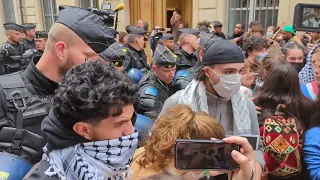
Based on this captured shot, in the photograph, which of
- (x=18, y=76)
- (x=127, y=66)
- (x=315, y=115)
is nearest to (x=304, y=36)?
(x=127, y=66)

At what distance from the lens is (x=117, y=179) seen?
122cm

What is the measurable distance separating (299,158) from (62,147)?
1.49 meters

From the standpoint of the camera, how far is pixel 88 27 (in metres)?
1.69

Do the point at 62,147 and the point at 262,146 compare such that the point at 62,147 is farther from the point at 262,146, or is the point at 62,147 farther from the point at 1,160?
the point at 262,146

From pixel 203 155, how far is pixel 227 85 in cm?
89

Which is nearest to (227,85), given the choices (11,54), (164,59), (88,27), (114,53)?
(88,27)

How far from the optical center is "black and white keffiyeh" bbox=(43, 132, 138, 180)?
3.52 feet

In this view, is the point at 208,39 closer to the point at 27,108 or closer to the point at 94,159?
the point at 27,108

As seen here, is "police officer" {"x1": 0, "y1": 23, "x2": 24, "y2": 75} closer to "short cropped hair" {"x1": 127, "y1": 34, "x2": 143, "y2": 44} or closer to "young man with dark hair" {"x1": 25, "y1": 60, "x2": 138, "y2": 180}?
"short cropped hair" {"x1": 127, "y1": 34, "x2": 143, "y2": 44}

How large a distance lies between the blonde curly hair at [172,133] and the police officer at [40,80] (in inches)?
20.6

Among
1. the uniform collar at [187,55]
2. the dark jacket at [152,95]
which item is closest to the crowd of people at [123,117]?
the dark jacket at [152,95]

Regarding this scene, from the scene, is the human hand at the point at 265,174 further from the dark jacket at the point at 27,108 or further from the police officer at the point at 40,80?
the dark jacket at the point at 27,108

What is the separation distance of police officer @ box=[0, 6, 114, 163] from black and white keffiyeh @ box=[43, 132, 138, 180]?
1.15ft

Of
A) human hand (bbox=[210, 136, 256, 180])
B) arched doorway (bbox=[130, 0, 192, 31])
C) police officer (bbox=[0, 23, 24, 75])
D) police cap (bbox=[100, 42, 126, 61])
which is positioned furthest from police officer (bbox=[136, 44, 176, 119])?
arched doorway (bbox=[130, 0, 192, 31])
